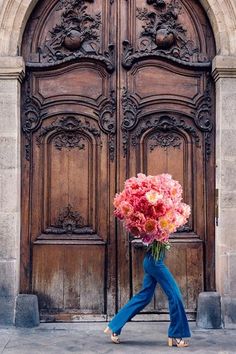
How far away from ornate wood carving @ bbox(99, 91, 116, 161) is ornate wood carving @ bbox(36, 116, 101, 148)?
0.40 feet

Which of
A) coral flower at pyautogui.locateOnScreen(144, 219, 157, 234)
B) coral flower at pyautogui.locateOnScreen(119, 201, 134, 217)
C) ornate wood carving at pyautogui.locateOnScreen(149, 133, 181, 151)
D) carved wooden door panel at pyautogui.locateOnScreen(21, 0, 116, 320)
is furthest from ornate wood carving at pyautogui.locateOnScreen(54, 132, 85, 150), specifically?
coral flower at pyautogui.locateOnScreen(144, 219, 157, 234)

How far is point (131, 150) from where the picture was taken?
7.37 metres

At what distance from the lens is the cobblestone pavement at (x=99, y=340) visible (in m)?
6.11

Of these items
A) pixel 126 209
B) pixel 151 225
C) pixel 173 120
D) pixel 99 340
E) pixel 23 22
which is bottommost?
pixel 99 340

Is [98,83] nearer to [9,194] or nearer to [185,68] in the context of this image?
[185,68]

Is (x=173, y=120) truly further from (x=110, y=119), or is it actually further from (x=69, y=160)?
(x=69, y=160)

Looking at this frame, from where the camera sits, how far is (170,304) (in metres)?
6.18

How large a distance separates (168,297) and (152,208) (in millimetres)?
937

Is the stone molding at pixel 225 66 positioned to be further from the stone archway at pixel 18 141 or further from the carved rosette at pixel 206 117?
the carved rosette at pixel 206 117

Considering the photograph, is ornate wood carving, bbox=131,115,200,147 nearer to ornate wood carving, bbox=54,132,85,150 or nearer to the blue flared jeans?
ornate wood carving, bbox=54,132,85,150

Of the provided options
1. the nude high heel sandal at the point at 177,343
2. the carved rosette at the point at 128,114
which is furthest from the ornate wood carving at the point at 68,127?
the nude high heel sandal at the point at 177,343

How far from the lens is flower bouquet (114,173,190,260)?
19.8 feet

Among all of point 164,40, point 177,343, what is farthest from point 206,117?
point 177,343

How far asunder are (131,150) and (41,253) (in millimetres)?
1624
